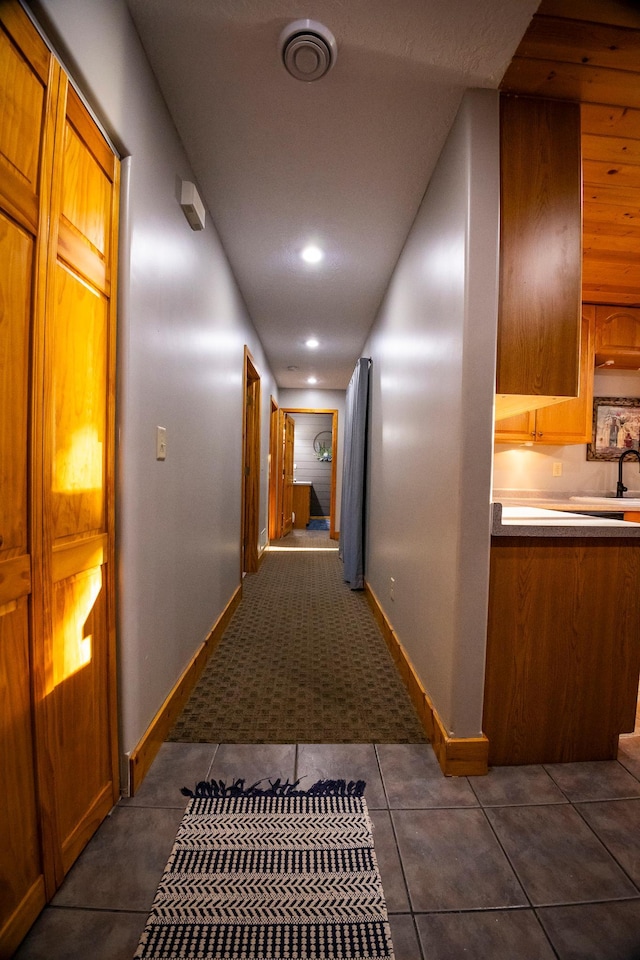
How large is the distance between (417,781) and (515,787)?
34 cm

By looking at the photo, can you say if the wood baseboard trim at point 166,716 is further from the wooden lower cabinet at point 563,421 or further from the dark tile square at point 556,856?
the wooden lower cabinet at point 563,421

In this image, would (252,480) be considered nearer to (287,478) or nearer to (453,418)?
(453,418)

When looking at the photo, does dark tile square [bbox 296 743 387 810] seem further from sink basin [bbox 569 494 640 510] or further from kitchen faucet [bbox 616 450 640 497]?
kitchen faucet [bbox 616 450 640 497]

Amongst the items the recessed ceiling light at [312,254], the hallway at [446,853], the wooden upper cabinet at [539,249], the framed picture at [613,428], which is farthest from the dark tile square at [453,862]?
the framed picture at [613,428]

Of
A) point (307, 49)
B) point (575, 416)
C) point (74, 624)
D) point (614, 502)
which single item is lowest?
point (74, 624)

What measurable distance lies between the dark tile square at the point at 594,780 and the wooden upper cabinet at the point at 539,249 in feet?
4.51

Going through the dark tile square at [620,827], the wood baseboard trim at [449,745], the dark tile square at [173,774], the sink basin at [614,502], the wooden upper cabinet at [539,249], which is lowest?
the dark tile square at [620,827]

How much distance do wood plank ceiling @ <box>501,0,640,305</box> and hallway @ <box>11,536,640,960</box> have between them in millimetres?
2398

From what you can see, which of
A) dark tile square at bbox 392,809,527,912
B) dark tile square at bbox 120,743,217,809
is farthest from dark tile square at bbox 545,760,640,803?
dark tile square at bbox 120,743,217,809

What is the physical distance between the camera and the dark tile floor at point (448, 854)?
917mm

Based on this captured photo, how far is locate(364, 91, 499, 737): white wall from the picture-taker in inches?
54.9

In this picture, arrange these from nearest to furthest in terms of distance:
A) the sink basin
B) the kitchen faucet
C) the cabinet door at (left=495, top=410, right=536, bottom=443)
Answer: the sink basin, the cabinet door at (left=495, top=410, right=536, bottom=443), the kitchen faucet

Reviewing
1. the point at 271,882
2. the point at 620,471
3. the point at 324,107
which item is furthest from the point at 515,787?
the point at 620,471

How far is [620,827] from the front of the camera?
123 centimetres
